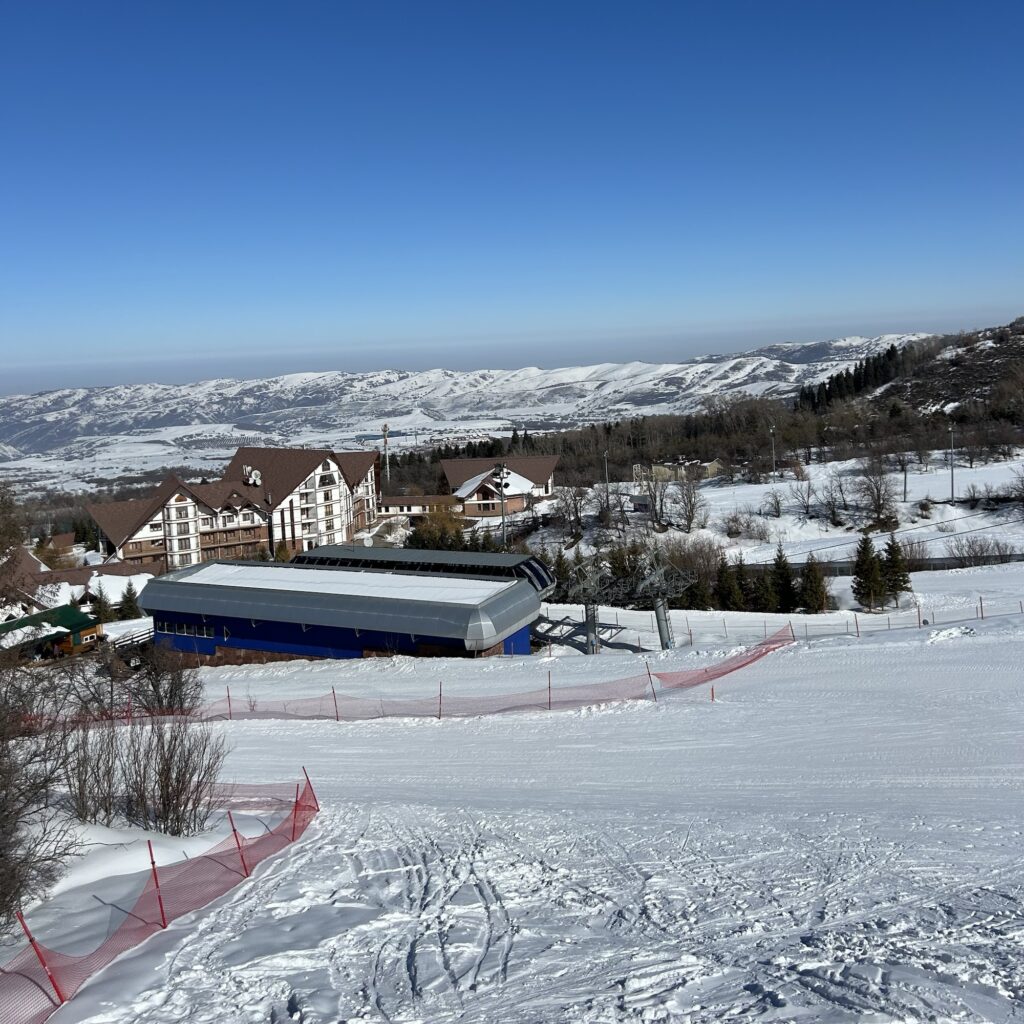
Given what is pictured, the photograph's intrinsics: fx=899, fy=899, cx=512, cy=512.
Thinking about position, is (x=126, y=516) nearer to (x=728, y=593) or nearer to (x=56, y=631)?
(x=56, y=631)

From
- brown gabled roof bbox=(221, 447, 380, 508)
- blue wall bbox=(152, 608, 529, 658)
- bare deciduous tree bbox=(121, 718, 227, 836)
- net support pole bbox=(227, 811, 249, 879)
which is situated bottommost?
blue wall bbox=(152, 608, 529, 658)

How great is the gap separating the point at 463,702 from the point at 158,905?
11032 mm

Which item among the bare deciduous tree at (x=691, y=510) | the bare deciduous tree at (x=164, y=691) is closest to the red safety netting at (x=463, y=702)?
the bare deciduous tree at (x=164, y=691)

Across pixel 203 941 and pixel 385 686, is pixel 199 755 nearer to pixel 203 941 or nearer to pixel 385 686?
pixel 203 941

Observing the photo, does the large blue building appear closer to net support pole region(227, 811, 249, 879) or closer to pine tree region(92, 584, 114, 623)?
pine tree region(92, 584, 114, 623)

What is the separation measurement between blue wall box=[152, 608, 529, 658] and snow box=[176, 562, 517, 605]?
1192 mm

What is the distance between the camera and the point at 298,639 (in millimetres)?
26734

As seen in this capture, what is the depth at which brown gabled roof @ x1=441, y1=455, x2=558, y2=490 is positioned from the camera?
6312cm

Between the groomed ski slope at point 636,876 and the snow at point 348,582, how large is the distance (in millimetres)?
8578

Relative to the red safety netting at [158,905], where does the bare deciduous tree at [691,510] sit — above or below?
below

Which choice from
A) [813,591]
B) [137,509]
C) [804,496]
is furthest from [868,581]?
[137,509]

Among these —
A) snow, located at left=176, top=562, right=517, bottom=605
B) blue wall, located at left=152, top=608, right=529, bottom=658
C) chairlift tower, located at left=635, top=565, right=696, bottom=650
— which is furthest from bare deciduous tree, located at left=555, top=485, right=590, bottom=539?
blue wall, located at left=152, top=608, right=529, bottom=658

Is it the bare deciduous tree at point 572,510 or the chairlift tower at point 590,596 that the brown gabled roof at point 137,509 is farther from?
the chairlift tower at point 590,596

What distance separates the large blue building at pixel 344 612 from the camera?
80.7 feet
